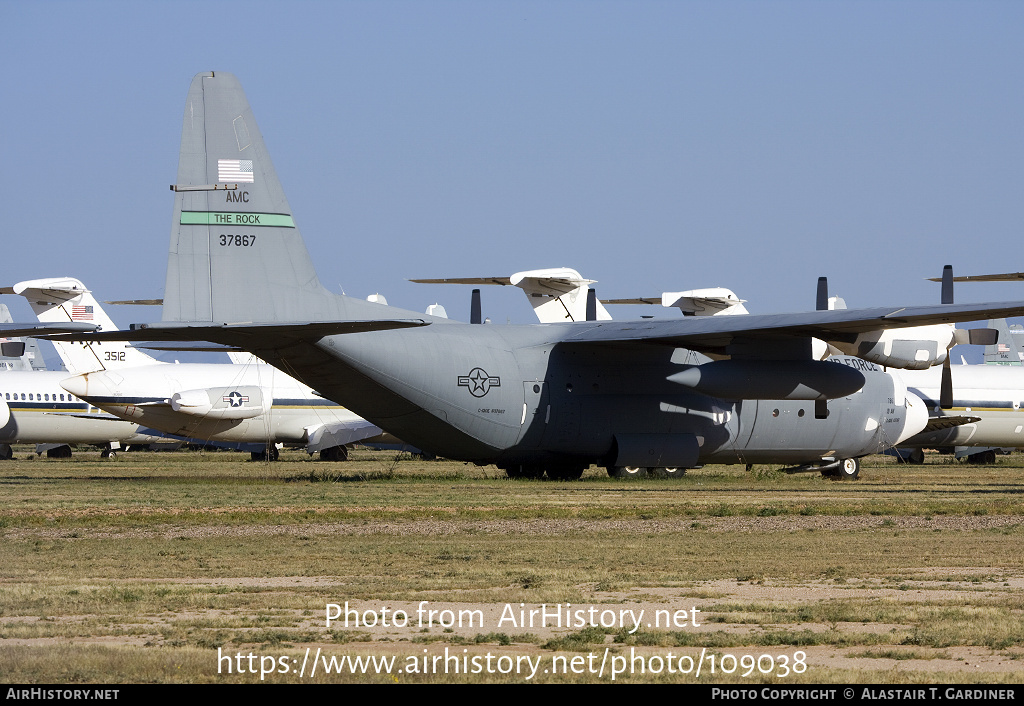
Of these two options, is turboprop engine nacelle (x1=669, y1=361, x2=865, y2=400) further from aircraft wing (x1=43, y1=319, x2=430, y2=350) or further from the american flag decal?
the american flag decal

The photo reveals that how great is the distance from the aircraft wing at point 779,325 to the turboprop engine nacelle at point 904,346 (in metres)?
0.39

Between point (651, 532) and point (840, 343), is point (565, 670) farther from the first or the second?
point (840, 343)

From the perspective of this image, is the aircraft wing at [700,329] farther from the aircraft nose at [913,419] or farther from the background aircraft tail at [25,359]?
the background aircraft tail at [25,359]

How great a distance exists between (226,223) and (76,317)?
24.9 metres

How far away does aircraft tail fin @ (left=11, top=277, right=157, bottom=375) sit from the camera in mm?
41250

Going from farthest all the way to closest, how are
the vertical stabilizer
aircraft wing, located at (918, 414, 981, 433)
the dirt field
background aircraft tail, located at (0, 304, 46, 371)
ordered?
background aircraft tail, located at (0, 304, 46, 371) < aircraft wing, located at (918, 414, 981, 433) < the vertical stabilizer < the dirt field

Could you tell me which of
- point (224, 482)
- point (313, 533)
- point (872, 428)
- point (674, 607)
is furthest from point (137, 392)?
point (674, 607)

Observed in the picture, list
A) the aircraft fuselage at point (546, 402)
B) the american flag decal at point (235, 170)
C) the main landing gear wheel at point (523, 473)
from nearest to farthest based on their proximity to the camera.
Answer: the american flag decal at point (235, 170) < the aircraft fuselage at point (546, 402) < the main landing gear wheel at point (523, 473)

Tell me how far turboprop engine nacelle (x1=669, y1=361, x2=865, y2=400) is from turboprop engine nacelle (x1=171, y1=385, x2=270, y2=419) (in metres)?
24.0

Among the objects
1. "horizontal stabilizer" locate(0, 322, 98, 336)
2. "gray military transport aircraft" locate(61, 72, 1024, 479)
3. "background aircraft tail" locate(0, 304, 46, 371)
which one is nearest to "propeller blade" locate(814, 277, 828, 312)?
"gray military transport aircraft" locate(61, 72, 1024, 479)

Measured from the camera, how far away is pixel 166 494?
24.8 metres

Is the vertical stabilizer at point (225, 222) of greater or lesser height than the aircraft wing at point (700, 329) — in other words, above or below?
above

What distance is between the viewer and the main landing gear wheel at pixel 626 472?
30.1m

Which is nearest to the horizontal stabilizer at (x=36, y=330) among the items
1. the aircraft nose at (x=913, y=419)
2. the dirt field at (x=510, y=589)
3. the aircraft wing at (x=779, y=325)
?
the dirt field at (x=510, y=589)
